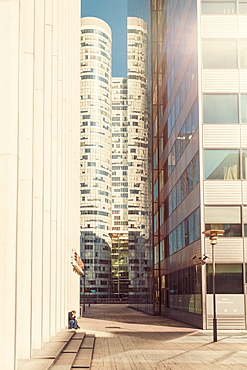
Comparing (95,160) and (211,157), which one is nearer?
(211,157)

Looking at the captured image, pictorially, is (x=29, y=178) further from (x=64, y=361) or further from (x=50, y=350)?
(x=50, y=350)

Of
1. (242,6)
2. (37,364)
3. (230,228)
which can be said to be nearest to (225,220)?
(230,228)

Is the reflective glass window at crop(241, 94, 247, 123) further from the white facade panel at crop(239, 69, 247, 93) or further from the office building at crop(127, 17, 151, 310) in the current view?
the office building at crop(127, 17, 151, 310)

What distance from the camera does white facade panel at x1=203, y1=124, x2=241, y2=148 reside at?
124ft

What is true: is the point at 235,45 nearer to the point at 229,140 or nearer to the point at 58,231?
the point at 229,140

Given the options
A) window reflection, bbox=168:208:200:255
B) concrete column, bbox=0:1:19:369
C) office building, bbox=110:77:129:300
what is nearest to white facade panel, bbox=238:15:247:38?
window reflection, bbox=168:208:200:255

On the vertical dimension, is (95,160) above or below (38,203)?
above

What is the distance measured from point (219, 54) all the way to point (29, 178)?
2484 cm

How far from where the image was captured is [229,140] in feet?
124

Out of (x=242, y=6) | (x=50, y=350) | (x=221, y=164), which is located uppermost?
(x=242, y=6)

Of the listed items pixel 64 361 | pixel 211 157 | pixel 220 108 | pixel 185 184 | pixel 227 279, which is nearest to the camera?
pixel 64 361

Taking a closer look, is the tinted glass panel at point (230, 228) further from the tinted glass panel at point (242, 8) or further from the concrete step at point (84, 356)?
the tinted glass panel at point (242, 8)

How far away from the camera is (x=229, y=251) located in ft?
120

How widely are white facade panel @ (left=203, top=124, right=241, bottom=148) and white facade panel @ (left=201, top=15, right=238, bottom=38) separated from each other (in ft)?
20.0
